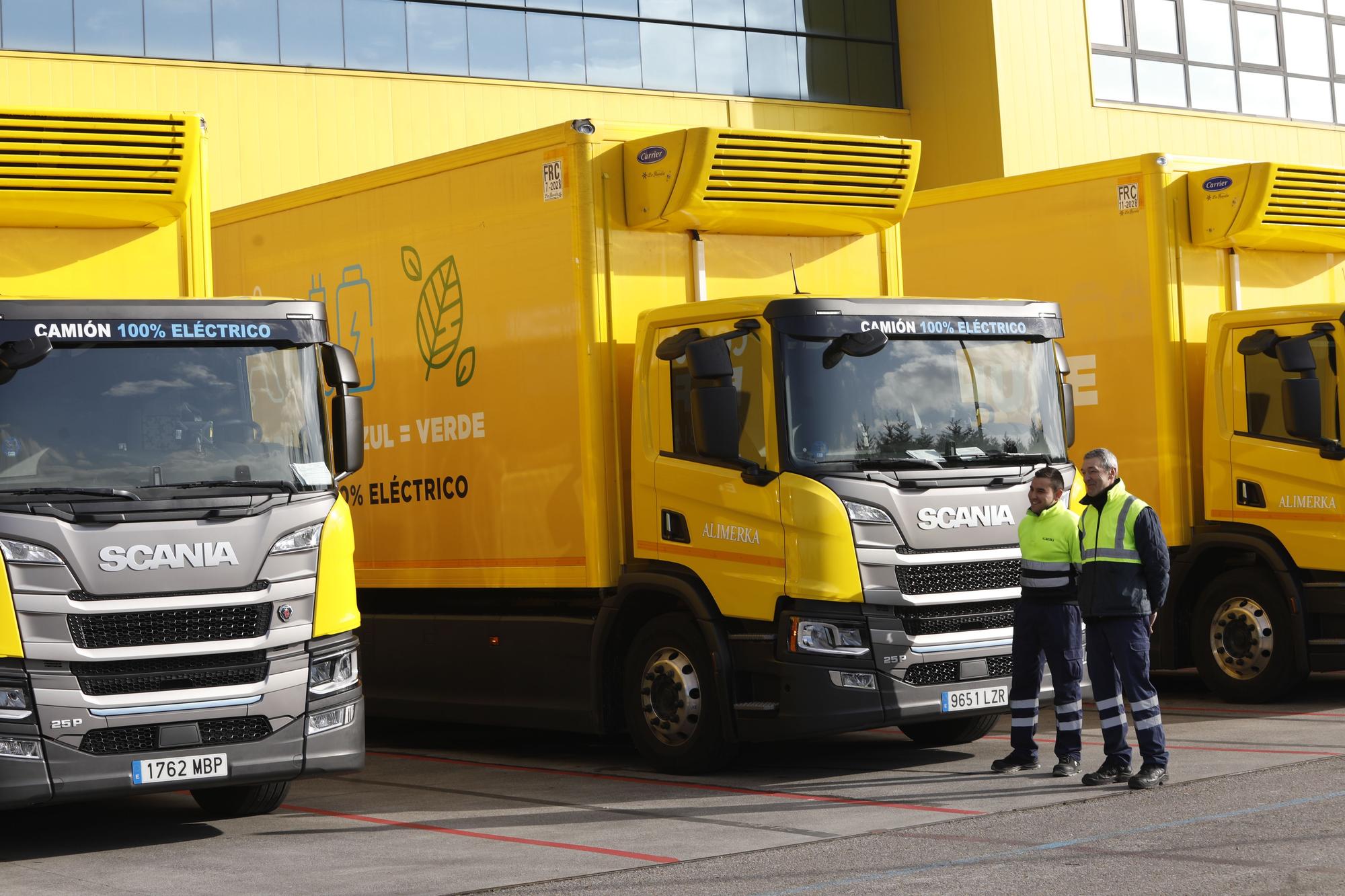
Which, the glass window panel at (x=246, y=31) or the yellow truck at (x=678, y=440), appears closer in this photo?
the yellow truck at (x=678, y=440)

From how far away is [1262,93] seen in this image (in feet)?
93.4

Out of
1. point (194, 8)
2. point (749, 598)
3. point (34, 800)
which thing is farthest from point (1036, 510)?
point (194, 8)

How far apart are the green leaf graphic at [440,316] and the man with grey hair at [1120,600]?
166 inches

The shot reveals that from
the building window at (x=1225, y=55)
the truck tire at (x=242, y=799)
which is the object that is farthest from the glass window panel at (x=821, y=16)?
the truck tire at (x=242, y=799)

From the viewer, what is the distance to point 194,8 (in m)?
21.7

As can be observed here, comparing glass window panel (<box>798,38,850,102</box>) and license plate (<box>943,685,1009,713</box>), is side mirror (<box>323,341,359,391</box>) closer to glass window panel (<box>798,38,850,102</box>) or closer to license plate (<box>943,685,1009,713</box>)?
license plate (<box>943,685,1009,713</box>)

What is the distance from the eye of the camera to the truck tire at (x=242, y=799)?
9.64 meters

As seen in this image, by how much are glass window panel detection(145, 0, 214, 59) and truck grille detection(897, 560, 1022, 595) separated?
1475 cm

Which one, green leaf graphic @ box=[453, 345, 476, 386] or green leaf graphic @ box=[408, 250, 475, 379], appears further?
green leaf graphic @ box=[408, 250, 475, 379]

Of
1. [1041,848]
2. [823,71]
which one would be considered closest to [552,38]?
[823,71]

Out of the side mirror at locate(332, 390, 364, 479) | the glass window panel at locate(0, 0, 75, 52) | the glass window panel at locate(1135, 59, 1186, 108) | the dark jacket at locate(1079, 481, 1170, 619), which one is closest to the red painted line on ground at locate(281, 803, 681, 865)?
the side mirror at locate(332, 390, 364, 479)

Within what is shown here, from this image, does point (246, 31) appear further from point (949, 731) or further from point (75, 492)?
point (75, 492)

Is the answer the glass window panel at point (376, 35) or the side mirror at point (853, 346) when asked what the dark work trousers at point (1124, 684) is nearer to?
the side mirror at point (853, 346)

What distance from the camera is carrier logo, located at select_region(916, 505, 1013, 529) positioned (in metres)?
9.91
